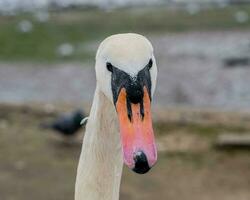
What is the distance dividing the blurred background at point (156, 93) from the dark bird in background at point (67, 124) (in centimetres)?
2

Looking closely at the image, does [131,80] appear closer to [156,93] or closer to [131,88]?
[131,88]

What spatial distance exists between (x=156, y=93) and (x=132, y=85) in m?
6.79

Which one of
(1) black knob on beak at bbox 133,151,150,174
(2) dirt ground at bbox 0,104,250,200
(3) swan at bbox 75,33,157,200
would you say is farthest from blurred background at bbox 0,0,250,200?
→ (1) black knob on beak at bbox 133,151,150,174

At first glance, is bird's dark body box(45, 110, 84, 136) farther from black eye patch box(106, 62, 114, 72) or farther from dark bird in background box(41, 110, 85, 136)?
black eye patch box(106, 62, 114, 72)

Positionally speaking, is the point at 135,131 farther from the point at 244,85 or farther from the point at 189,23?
the point at 189,23

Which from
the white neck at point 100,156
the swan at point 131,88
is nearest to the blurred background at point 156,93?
the white neck at point 100,156

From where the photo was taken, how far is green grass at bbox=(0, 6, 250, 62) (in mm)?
10602

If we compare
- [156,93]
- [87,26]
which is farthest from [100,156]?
[87,26]

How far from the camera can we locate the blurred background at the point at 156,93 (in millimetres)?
6086

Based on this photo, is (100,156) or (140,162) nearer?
(140,162)

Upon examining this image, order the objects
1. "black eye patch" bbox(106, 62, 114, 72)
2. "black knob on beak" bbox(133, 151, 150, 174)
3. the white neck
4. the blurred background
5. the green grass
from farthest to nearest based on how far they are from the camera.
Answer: the green grass < the blurred background < the white neck < "black eye patch" bbox(106, 62, 114, 72) < "black knob on beak" bbox(133, 151, 150, 174)

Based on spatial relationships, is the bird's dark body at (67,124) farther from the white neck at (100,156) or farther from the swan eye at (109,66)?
the swan eye at (109,66)

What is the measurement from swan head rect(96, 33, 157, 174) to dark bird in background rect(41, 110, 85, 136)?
4985 millimetres

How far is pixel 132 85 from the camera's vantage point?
1911mm
